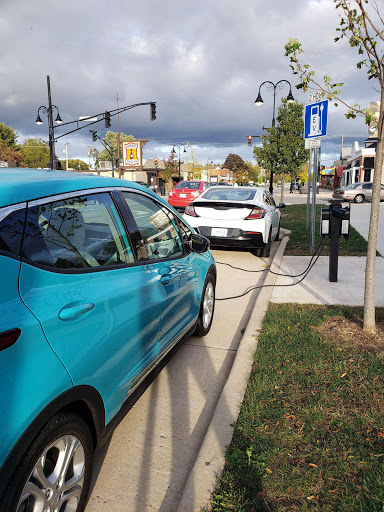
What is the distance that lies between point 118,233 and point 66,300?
87 centimetres

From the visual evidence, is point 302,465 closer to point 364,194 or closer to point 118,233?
point 118,233

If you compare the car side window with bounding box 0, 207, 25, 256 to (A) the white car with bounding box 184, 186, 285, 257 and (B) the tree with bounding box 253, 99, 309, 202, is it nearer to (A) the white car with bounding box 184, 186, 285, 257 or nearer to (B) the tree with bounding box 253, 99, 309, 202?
(A) the white car with bounding box 184, 186, 285, 257

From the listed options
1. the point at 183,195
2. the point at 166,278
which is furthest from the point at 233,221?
the point at 183,195

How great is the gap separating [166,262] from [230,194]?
21.2 ft

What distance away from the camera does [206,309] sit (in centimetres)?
456

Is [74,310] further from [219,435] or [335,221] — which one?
[335,221]

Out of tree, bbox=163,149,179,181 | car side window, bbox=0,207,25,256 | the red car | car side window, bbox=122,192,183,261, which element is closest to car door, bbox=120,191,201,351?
car side window, bbox=122,192,183,261

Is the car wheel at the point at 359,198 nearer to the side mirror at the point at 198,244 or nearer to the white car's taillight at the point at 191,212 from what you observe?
the white car's taillight at the point at 191,212

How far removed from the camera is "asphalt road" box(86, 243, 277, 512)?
7.86 feet

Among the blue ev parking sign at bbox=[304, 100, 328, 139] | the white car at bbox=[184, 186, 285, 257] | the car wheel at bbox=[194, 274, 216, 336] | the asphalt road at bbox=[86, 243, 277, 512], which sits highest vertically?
the blue ev parking sign at bbox=[304, 100, 328, 139]

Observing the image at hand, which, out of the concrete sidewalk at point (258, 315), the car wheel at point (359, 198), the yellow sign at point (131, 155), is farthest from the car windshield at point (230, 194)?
the yellow sign at point (131, 155)

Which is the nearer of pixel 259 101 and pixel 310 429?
pixel 310 429

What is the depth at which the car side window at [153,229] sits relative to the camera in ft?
9.73

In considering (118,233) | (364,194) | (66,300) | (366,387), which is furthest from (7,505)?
(364,194)
